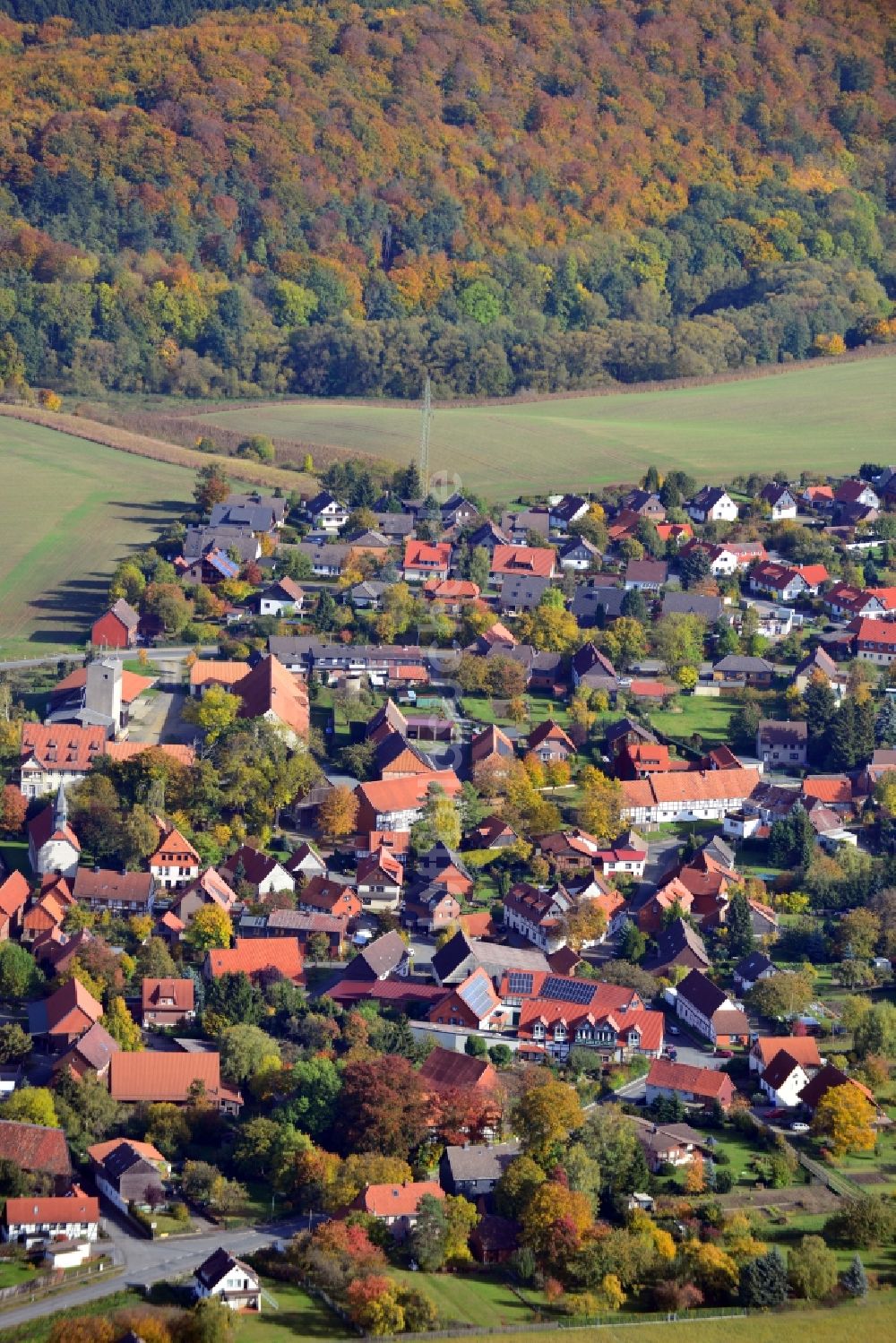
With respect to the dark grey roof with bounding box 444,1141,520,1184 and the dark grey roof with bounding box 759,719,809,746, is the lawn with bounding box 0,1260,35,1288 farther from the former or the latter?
the dark grey roof with bounding box 759,719,809,746

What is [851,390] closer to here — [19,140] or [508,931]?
[19,140]

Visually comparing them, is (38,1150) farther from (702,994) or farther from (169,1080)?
(702,994)

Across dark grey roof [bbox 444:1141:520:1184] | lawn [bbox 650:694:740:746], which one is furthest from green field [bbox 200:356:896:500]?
dark grey roof [bbox 444:1141:520:1184]

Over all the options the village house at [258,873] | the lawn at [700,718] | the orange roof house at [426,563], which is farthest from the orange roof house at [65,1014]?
the orange roof house at [426,563]

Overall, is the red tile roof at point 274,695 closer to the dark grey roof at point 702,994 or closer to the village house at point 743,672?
the village house at point 743,672

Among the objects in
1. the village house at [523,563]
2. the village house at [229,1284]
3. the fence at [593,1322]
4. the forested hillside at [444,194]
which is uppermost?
the forested hillside at [444,194]

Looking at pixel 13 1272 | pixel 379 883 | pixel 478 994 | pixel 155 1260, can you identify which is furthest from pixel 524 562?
pixel 13 1272

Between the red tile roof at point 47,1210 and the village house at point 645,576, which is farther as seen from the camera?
the village house at point 645,576
